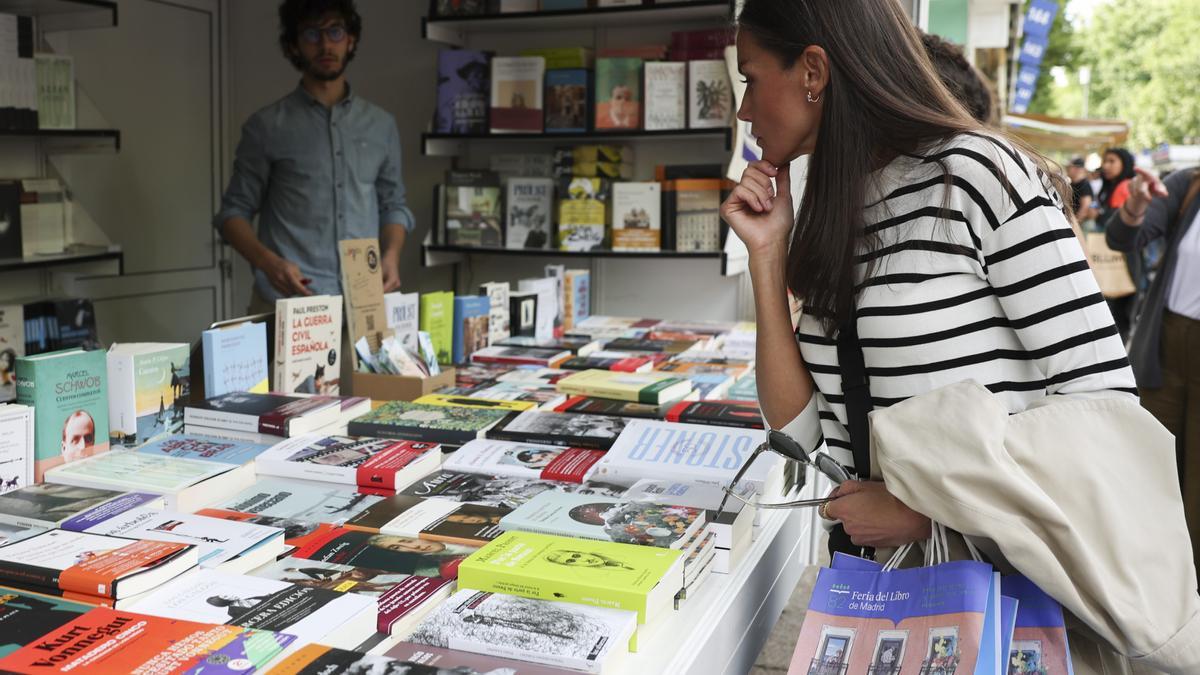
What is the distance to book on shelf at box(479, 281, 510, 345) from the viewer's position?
3098 millimetres

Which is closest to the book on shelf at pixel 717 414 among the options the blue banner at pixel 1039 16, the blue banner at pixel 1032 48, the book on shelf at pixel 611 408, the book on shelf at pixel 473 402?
the book on shelf at pixel 611 408

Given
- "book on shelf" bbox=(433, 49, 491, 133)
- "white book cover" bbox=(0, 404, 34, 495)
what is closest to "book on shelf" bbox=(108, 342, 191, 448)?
"white book cover" bbox=(0, 404, 34, 495)

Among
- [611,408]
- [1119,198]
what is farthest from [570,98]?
[1119,198]

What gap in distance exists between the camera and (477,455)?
1.81 meters

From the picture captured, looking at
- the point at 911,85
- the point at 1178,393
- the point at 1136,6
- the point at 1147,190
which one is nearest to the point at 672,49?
the point at 1147,190

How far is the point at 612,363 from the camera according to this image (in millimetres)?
2803

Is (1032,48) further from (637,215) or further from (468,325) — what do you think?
(468,325)

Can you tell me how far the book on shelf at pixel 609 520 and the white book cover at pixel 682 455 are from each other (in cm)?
15

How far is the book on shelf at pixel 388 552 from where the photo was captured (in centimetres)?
127

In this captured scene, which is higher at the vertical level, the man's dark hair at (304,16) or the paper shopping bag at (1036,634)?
the man's dark hair at (304,16)

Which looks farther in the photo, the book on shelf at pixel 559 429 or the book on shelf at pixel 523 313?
the book on shelf at pixel 523 313

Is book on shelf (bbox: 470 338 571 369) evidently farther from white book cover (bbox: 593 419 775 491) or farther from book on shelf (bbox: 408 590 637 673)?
book on shelf (bbox: 408 590 637 673)

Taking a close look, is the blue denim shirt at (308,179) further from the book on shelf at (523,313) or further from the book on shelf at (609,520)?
the book on shelf at (609,520)

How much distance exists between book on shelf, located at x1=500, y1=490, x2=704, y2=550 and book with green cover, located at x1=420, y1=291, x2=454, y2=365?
4.37 feet
